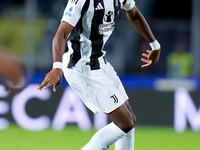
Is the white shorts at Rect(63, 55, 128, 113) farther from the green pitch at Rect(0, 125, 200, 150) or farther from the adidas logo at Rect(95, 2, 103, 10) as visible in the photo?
the green pitch at Rect(0, 125, 200, 150)

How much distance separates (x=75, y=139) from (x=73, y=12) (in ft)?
15.7

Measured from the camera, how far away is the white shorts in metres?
5.20

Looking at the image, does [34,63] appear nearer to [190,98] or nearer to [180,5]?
[190,98]

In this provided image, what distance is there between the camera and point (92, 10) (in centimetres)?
507

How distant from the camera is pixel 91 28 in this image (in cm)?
517

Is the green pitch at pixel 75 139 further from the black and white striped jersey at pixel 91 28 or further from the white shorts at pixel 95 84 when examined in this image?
the black and white striped jersey at pixel 91 28

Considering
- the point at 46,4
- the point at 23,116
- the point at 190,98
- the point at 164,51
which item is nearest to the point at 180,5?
the point at 164,51

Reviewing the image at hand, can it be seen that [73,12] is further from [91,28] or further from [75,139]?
[75,139]

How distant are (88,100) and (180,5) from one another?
1279cm

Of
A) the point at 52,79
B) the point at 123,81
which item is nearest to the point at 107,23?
the point at 52,79

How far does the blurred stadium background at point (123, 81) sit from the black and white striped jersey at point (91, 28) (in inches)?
19.6

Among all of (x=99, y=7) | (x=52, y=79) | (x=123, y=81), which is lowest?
(x=123, y=81)

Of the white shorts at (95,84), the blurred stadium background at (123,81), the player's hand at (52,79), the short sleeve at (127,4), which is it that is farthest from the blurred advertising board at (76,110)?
the player's hand at (52,79)

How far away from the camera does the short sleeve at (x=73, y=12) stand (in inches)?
191
